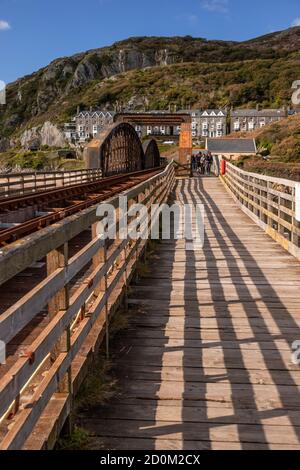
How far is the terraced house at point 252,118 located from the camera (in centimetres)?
15925

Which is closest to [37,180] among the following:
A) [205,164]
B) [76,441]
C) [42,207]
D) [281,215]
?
[42,207]

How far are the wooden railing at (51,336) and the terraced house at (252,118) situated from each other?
16005cm

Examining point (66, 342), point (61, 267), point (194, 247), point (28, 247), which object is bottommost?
point (194, 247)

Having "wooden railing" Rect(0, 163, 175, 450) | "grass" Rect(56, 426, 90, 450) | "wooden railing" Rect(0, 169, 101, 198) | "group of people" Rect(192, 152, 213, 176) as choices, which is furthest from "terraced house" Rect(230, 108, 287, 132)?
"grass" Rect(56, 426, 90, 450)

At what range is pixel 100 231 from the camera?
468 centimetres

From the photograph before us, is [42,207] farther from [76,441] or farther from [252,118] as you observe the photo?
[252,118]

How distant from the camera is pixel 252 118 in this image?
6344 inches

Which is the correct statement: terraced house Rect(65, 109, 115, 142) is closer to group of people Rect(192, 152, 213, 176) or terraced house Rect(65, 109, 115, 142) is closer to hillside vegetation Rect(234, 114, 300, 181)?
hillside vegetation Rect(234, 114, 300, 181)

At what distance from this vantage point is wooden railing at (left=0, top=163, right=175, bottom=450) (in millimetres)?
2418

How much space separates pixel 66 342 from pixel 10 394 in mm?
1090

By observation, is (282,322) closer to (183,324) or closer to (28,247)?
(183,324)

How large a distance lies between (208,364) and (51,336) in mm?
2118

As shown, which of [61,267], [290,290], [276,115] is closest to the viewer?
[61,267]

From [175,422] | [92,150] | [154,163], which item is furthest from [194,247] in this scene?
[154,163]
